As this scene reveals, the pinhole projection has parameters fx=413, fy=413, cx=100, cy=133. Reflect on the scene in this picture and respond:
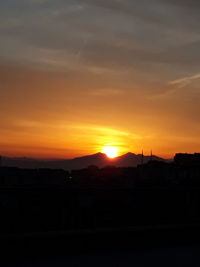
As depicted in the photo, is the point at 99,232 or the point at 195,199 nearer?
the point at 99,232

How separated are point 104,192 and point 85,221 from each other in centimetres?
86

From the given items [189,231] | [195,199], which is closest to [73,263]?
[189,231]

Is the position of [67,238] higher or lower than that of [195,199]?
lower

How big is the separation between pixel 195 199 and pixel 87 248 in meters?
3.25

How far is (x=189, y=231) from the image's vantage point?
7945mm

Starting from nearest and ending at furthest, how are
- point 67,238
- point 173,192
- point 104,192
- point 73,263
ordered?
point 73,263
point 67,238
point 104,192
point 173,192

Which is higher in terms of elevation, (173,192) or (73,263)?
(173,192)

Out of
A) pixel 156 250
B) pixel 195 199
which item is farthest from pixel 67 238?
pixel 195 199

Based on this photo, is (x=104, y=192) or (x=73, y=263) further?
(x=104, y=192)

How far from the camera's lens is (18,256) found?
21.6 ft

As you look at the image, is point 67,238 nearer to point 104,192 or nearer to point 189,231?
point 104,192

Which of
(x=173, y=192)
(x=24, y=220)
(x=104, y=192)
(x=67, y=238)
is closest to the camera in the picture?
(x=67, y=238)

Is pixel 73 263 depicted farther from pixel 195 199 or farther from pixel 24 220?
pixel 195 199

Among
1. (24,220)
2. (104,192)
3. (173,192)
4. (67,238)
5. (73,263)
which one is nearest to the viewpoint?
(73,263)
